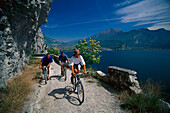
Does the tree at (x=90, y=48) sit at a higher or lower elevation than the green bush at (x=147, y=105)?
higher

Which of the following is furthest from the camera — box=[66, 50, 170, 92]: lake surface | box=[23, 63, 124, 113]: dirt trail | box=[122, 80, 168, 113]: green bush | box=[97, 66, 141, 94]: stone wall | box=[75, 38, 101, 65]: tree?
box=[66, 50, 170, 92]: lake surface

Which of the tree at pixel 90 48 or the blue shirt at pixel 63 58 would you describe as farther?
the tree at pixel 90 48

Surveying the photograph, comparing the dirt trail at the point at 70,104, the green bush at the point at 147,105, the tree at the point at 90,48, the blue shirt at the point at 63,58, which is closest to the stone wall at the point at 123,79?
the green bush at the point at 147,105

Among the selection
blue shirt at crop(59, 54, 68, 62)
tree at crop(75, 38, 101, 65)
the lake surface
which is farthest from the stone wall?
tree at crop(75, 38, 101, 65)

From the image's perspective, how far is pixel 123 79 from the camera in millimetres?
5488

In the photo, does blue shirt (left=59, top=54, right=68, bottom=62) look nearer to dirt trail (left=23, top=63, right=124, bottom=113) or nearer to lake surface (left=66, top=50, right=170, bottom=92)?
dirt trail (left=23, top=63, right=124, bottom=113)

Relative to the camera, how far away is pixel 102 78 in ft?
25.2

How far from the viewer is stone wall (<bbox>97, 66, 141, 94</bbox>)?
16.3ft

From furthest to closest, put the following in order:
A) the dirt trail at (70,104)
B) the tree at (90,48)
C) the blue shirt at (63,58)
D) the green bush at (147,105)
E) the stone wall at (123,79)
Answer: the tree at (90,48) → the blue shirt at (63,58) → the stone wall at (123,79) → the dirt trail at (70,104) → the green bush at (147,105)

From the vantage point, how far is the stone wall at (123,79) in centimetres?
496

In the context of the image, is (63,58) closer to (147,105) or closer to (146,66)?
(147,105)

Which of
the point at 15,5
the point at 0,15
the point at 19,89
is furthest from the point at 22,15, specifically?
the point at 19,89

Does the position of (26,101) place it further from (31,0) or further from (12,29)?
(31,0)

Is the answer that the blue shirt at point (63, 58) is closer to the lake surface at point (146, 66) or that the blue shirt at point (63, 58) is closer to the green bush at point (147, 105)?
the lake surface at point (146, 66)
